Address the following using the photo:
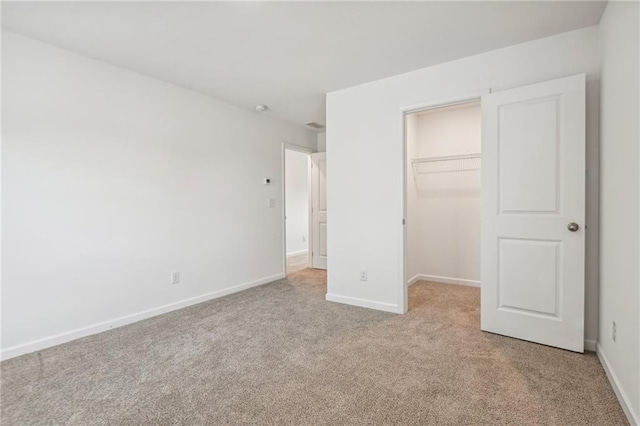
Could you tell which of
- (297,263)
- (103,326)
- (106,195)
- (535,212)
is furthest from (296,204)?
(535,212)

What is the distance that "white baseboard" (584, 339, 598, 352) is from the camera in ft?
7.49

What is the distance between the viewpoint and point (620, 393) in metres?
1.69

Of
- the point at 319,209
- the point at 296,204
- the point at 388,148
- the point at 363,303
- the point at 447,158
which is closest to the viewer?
the point at 388,148

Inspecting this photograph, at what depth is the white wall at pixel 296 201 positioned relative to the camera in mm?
6941

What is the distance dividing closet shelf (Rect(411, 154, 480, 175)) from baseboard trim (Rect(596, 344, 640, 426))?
253cm

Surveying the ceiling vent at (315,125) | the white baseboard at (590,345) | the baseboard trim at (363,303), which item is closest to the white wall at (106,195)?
the ceiling vent at (315,125)

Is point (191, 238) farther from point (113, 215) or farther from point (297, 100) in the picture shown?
point (297, 100)

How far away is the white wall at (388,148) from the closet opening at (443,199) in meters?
0.88

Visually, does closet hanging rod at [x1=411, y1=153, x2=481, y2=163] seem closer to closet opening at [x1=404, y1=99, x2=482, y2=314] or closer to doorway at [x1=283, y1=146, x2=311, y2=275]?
closet opening at [x1=404, y1=99, x2=482, y2=314]

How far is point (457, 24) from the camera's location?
2.25 m

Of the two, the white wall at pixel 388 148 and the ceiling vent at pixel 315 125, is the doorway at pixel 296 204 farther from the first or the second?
the white wall at pixel 388 148

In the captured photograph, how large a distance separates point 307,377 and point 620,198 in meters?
2.13

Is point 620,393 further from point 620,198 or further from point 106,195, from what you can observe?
point 106,195

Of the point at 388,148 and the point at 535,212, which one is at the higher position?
the point at 388,148
